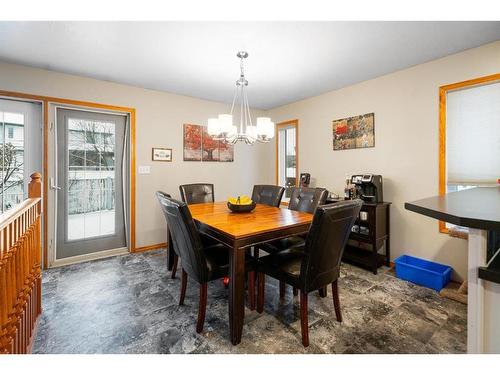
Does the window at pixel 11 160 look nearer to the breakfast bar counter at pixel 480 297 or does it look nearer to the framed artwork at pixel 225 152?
the framed artwork at pixel 225 152

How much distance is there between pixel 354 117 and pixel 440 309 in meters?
2.40

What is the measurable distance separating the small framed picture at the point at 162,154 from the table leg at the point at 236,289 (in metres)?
2.59

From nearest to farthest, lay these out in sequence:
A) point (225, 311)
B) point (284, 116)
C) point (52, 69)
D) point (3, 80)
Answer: point (225, 311) < point (3, 80) < point (52, 69) < point (284, 116)

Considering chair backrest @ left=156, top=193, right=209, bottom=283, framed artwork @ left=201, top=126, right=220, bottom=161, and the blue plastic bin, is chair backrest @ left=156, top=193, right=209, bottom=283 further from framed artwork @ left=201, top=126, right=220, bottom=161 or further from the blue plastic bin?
framed artwork @ left=201, top=126, right=220, bottom=161

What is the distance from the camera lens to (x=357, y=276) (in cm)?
275

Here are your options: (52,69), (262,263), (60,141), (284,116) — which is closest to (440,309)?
(262,263)

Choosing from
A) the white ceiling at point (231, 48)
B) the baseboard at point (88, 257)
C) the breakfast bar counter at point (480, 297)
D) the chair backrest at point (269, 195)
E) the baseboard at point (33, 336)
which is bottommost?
the baseboard at point (33, 336)

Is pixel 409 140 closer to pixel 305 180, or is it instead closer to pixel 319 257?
pixel 305 180

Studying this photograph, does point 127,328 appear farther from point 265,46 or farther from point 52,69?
point 52,69

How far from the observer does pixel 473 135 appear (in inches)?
94.5

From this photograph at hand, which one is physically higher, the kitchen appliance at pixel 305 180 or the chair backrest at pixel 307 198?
the kitchen appliance at pixel 305 180

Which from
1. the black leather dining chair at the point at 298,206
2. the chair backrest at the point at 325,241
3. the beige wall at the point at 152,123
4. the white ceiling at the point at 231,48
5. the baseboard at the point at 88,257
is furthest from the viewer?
the baseboard at the point at 88,257

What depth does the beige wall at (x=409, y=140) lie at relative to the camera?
97.7 inches

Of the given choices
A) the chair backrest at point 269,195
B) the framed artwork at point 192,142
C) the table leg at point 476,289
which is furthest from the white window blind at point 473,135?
the framed artwork at point 192,142
